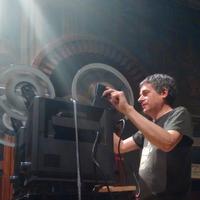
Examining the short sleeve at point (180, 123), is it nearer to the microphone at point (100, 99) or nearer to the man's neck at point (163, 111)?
the man's neck at point (163, 111)

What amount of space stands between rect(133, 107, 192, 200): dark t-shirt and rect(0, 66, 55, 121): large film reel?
0.62m

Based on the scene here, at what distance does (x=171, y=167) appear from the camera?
1.95 m

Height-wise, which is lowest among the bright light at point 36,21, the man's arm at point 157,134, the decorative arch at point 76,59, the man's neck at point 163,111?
the man's arm at point 157,134

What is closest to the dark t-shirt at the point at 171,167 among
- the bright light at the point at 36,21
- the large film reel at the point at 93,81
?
the large film reel at the point at 93,81

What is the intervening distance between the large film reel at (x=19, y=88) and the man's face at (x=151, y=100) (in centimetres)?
46

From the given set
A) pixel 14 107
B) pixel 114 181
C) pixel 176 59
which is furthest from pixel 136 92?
pixel 114 181

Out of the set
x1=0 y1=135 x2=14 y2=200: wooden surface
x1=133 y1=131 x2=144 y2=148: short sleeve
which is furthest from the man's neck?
x1=0 y1=135 x2=14 y2=200: wooden surface

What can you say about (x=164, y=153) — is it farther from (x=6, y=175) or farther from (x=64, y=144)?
(x=6, y=175)

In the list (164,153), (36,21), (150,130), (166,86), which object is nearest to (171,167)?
(164,153)

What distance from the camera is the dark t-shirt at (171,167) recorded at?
1930 millimetres

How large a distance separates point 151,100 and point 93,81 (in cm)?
83

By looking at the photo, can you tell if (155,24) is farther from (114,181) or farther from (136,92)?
(114,181)

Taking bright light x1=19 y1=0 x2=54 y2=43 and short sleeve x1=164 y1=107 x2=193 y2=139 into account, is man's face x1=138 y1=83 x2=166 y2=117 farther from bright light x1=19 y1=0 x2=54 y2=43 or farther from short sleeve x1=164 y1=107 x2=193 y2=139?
bright light x1=19 y1=0 x2=54 y2=43

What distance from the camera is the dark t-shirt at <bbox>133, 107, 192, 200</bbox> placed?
193 centimetres
